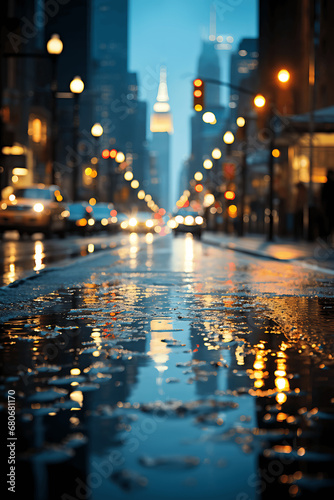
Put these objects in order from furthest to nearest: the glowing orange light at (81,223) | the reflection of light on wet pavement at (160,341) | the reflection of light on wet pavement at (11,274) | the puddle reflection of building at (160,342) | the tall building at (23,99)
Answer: the tall building at (23,99), the glowing orange light at (81,223), the reflection of light on wet pavement at (11,274), the reflection of light on wet pavement at (160,341), the puddle reflection of building at (160,342)

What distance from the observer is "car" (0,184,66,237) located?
3428 cm

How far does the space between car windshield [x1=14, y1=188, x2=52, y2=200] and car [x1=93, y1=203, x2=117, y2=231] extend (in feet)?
55.6

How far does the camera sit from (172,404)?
4906 millimetres

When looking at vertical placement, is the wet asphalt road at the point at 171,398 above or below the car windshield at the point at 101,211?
above

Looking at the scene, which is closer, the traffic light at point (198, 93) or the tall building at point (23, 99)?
the traffic light at point (198, 93)

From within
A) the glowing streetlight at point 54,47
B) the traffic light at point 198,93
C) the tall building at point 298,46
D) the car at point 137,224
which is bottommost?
the car at point 137,224

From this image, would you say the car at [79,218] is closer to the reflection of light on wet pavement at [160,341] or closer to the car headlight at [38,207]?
the car headlight at [38,207]

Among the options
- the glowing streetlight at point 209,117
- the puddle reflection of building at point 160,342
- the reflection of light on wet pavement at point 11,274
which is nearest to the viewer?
the puddle reflection of building at point 160,342

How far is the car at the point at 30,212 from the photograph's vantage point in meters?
34.3

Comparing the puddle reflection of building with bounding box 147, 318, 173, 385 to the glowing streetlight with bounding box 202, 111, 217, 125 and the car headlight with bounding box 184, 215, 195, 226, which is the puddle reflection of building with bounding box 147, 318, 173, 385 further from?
the car headlight with bounding box 184, 215, 195, 226

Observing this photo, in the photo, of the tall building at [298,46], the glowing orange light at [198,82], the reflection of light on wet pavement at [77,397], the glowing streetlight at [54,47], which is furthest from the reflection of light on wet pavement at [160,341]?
the tall building at [298,46]

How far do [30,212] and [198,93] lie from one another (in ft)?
29.5

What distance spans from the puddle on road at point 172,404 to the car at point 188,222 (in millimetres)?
→ 45639

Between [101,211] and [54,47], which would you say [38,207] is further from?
[101,211]
